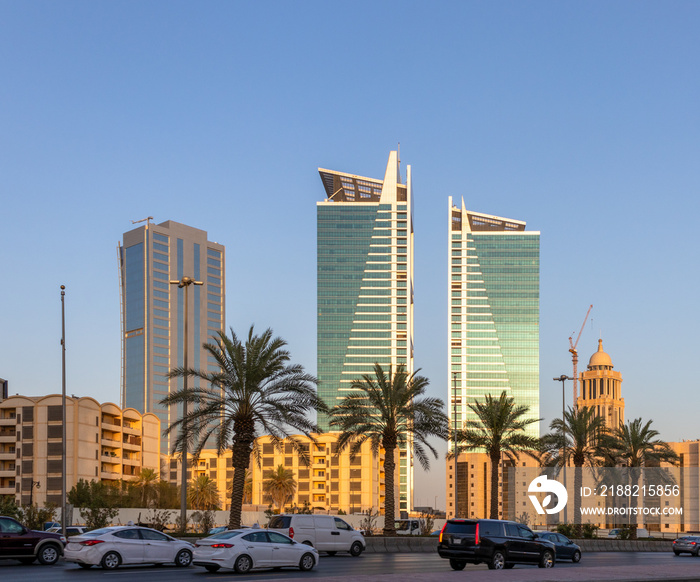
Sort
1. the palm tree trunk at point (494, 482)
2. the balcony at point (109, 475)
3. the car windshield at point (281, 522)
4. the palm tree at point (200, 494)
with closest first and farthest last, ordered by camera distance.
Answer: the car windshield at point (281, 522) → the palm tree trunk at point (494, 482) → the balcony at point (109, 475) → the palm tree at point (200, 494)

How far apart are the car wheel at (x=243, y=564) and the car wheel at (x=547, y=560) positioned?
1114cm

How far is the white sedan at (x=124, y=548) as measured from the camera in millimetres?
27859

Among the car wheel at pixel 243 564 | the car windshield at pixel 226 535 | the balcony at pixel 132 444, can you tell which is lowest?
the balcony at pixel 132 444

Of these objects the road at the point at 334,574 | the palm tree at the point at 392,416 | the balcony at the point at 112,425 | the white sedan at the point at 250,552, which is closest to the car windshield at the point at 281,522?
the road at the point at 334,574

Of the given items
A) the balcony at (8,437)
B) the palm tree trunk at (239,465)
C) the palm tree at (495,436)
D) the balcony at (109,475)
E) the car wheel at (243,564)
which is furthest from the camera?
the balcony at (109,475)

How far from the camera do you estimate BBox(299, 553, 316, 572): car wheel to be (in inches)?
1160

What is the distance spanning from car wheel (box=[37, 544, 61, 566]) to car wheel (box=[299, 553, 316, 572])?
8.10 meters

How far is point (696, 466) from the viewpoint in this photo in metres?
185

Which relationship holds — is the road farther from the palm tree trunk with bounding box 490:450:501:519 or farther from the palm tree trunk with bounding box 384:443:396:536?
the palm tree trunk with bounding box 490:450:501:519

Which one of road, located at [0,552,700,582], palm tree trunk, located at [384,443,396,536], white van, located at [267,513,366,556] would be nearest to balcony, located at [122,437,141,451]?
palm tree trunk, located at [384,443,396,536]

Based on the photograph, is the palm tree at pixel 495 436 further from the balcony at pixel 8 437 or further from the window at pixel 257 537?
the balcony at pixel 8 437

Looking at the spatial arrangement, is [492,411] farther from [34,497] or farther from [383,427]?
[34,497]

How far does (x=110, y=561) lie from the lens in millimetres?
28109

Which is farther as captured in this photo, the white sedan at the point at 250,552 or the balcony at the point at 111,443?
the balcony at the point at 111,443
